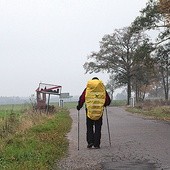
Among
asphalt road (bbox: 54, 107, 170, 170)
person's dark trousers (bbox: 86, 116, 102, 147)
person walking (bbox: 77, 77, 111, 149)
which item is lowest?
asphalt road (bbox: 54, 107, 170, 170)

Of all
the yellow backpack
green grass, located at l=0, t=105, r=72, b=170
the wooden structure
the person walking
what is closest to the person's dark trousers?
the person walking

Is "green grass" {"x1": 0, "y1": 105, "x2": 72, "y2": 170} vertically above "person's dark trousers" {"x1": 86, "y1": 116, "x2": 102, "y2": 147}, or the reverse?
"person's dark trousers" {"x1": 86, "y1": 116, "x2": 102, "y2": 147}

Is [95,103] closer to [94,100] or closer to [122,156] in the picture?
[94,100]

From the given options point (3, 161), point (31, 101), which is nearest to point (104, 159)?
point (3, 161)

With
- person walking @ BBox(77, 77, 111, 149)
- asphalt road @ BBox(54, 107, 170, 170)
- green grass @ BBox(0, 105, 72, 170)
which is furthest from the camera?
person walking @ BBox(77, 77, 111, 149)

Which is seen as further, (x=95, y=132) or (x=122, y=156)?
(x=95, y=132)

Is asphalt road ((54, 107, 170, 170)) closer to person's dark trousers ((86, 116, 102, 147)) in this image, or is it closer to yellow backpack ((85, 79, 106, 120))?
person's dark trousers ((86, 116, 102, 147))

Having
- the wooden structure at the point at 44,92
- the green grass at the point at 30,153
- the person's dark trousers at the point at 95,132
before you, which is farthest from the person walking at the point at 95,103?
the wooden structure at the point at 44,92

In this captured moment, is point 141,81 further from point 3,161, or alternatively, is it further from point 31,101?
point 3,161

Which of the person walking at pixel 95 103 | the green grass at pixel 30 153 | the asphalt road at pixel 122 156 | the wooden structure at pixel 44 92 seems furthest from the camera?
the wooden structure at pixel 44 92

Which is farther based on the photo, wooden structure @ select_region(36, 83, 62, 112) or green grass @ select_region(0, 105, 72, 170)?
wooden structure @ select_region(36, 83, 62, 112)

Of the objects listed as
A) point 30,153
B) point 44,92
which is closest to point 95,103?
point 30,153

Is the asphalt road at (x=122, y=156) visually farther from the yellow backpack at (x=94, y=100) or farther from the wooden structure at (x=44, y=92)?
the wooden structure at (x=44, y=92)

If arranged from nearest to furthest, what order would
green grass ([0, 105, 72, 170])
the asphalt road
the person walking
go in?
1. green grass ([0, 105, 72, 170])
2. the asphalt road
3. the person walking
